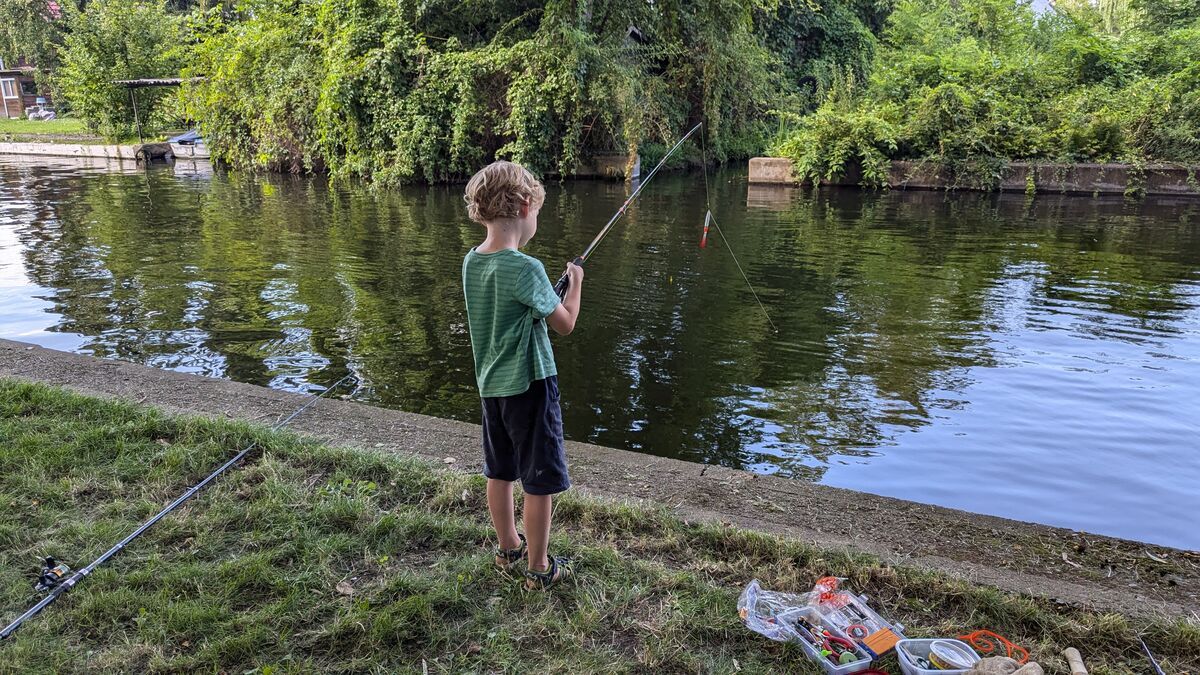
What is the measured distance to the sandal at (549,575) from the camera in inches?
125

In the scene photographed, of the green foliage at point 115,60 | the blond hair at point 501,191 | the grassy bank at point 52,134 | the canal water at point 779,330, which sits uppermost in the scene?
the green foliage at point 115,60

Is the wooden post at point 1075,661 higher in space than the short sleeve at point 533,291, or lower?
lower

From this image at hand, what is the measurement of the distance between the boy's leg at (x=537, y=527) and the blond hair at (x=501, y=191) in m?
1.06

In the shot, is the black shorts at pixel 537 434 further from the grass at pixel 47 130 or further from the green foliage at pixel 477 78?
the grass at pixel 47 130

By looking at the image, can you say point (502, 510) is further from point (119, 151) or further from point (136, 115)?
point (136, 115)

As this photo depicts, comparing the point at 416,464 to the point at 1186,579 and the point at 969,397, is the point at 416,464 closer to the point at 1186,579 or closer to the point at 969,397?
the point at 1186,579

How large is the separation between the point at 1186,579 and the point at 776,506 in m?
1.69

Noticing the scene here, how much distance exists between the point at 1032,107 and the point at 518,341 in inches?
859

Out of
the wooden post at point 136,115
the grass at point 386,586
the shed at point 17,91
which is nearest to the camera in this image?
the grass at point 386,586

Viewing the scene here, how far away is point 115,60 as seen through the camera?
110 ft

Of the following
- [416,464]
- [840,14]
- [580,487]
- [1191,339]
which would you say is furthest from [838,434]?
[840,14]

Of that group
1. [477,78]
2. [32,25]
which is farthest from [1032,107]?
[32,25]

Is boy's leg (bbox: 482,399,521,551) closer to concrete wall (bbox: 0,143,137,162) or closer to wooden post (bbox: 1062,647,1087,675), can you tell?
wooden post (bbox: 1062,647,1087,675)

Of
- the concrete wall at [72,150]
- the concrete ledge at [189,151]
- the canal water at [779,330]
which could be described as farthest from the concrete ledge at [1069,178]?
the concrete wall at [72,150]
